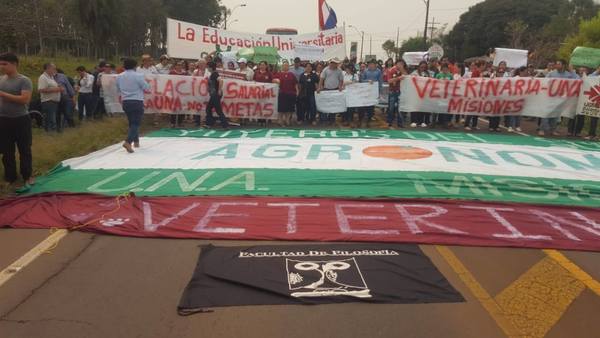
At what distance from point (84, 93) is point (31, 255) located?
10.2 m

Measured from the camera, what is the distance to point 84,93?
13.8 m

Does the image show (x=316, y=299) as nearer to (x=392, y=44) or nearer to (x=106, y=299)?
(x=106, y=299)

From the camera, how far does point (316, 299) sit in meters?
3.86

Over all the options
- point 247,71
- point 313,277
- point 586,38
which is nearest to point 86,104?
point 247,71

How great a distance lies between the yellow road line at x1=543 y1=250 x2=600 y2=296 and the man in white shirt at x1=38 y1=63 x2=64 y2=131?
10901mm

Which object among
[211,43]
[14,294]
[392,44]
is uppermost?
[392,44]

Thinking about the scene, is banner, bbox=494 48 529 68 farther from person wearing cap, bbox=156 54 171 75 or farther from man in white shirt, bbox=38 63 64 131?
man in white shirt, bbox=38 63 64 131

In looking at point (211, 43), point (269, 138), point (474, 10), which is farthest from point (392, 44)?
point (269, 138)

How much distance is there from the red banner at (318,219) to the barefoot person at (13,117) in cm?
110

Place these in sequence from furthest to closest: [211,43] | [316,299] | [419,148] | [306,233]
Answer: [211,43]
[419,148]
[306,233]
[316,299]

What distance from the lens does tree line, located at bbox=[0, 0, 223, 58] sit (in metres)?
20.9

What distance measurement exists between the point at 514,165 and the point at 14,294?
26.2 ft

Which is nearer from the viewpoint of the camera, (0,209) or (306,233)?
(306,233)

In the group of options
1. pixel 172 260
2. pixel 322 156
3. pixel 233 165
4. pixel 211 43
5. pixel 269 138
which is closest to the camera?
pixel 172 260
